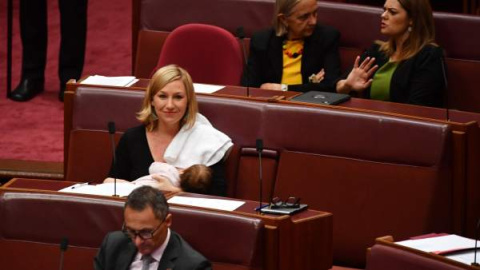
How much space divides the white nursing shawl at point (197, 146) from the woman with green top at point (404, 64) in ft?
1.06

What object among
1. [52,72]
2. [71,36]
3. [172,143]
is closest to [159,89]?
[172,143]

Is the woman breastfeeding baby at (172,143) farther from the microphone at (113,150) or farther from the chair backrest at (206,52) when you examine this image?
the chair backrest at (206,52)

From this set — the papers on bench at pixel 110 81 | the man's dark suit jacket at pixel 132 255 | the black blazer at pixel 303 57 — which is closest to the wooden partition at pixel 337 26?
the black blazer at pixel 303 57

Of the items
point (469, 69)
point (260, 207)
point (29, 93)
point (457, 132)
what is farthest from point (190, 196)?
point (29, 93)

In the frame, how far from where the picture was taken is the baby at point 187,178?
1.80m

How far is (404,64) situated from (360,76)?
8 centimetres

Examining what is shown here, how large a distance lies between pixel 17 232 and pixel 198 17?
772 mm

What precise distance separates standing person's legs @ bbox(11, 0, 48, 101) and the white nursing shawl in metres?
0.85

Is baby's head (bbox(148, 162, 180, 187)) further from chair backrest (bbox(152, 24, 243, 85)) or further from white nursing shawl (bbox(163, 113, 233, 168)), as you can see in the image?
chair backrest (bbox(152, 24, 243, 85))

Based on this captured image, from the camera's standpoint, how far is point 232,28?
2324mm

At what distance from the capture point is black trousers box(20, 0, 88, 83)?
2607 mm

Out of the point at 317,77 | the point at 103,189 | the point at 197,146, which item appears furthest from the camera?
the point at 317,77

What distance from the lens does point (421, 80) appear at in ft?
6.63

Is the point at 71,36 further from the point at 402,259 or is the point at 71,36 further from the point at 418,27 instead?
the point at 402,259
